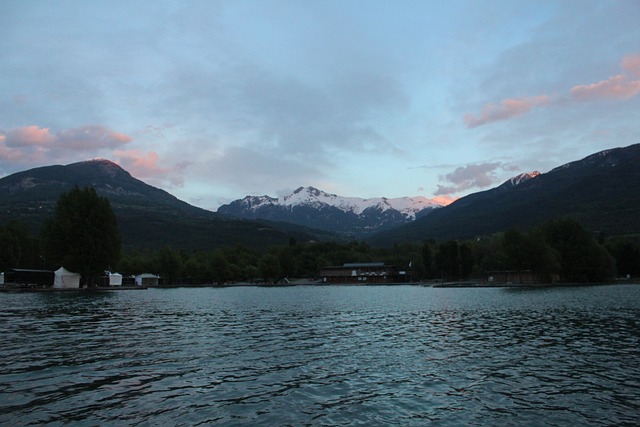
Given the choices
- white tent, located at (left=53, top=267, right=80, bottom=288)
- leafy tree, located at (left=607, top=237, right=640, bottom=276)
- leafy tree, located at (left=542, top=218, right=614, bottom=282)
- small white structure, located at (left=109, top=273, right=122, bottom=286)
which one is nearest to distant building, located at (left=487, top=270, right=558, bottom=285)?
leafy tree, located at (left=542, top=218, right=614, bottom=282)

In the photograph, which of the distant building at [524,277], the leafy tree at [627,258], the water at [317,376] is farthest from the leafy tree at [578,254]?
the water at [317,376]

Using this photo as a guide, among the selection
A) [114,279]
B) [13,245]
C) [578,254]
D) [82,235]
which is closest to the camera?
[82,235]

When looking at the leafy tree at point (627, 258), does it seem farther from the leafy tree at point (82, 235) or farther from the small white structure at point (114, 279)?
the small white structure at point (114, 279)

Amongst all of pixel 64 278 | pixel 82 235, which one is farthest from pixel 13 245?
pixel 82 235

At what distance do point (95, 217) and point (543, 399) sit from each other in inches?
4593

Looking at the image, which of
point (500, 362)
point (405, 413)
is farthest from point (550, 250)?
point (405, 413)

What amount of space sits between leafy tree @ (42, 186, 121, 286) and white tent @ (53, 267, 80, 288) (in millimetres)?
1967

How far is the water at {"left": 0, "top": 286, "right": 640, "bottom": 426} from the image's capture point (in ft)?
49.1

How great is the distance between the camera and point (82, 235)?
111 meters

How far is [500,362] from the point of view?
24.1 meters

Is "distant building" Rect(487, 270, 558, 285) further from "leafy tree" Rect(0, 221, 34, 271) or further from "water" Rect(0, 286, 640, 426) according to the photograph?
"leafy tree" Rect(0, 221, 34, 271)

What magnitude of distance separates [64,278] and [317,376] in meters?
116

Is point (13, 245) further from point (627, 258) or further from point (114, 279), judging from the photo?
point (627, 258)

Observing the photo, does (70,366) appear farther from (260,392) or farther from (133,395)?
(260,392)
